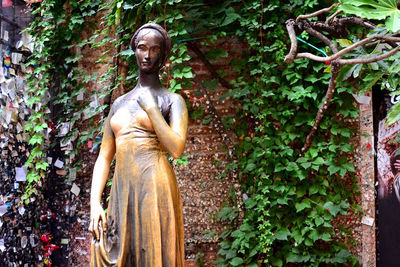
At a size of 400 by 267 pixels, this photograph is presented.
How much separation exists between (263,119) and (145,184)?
91.5 inches

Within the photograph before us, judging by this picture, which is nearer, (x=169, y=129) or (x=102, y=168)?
(x=169, y=129)

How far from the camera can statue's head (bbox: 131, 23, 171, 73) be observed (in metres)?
2.61

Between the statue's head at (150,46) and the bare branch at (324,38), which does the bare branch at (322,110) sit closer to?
the bare branch at (324,38)

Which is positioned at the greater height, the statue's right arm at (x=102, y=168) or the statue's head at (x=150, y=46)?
the statue's head at (x=150, y=46)

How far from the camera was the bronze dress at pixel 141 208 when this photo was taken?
2447 mm

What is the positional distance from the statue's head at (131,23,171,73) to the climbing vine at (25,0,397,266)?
1629 millimetres

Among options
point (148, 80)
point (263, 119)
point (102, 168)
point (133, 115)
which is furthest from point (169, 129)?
point (263, 119)

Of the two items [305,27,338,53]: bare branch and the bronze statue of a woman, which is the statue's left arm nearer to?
the bronze statue of a woman

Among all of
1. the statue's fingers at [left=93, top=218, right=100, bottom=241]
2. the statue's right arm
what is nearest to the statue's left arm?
the statue's right arm

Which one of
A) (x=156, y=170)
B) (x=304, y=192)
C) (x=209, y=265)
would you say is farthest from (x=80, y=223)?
(x=156, y=170)

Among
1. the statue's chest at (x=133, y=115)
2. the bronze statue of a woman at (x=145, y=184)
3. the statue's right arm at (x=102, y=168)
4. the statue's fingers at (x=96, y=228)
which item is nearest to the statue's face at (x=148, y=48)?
the bronze statue of a woman at (x=145, y=184)

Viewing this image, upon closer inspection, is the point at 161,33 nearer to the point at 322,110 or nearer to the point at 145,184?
the point at 145,184

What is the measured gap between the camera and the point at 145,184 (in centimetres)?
249

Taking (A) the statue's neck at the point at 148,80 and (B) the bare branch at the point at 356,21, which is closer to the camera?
(A) the statue's neck at the point at 148,80
